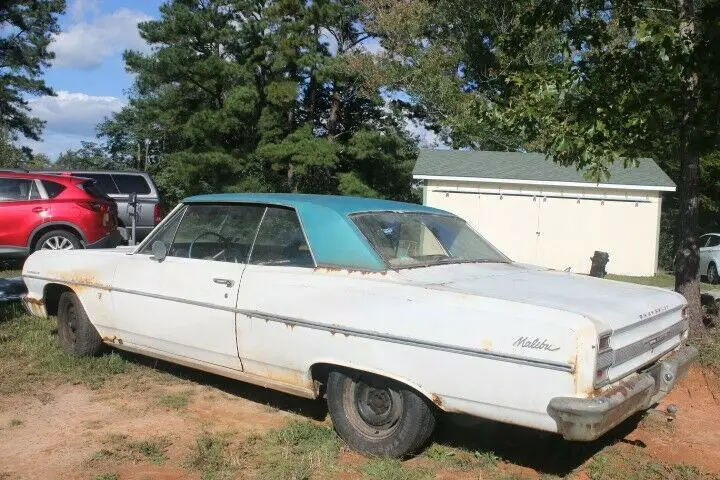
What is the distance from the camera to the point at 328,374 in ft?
14.2

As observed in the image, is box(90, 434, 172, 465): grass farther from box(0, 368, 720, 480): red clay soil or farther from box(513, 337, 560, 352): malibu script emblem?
box(513, 337, 560, 352): malibu script emblem

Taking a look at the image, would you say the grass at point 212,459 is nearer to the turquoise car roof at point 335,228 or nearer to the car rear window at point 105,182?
the turquoise car roof at point 335,228

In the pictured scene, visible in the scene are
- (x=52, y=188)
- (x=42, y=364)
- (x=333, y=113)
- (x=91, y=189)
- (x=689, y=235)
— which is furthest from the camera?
(x=333, y=113)

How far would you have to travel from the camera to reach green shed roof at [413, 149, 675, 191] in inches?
747

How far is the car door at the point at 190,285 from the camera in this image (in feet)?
15.5

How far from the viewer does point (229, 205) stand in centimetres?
519

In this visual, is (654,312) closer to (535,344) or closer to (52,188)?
(535,344)

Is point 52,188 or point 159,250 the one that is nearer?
point 159,250

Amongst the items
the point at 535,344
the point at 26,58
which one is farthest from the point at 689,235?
the point at 26,58

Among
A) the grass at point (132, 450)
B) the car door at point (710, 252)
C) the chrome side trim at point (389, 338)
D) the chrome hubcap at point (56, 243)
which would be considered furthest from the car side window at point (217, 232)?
the car door at point (710, 252)

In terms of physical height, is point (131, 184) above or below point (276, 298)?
above

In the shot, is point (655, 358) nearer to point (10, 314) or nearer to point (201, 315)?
point (201, 315)

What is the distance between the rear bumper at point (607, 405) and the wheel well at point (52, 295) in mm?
4405

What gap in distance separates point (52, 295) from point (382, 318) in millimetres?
3732
